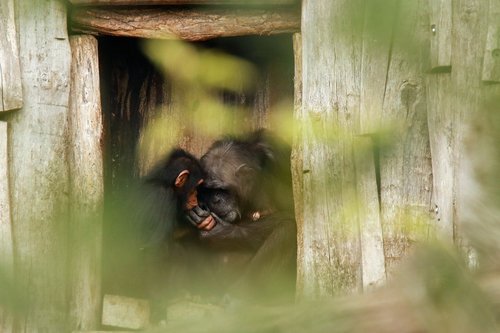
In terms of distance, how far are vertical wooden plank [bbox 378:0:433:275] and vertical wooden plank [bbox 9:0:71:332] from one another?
1787 mm

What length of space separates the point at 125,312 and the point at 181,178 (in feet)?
3.31

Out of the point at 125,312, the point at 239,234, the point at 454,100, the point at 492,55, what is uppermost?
the point at 492,55

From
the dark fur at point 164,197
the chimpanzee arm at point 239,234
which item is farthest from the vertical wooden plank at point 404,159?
the dark fur at point 164,197

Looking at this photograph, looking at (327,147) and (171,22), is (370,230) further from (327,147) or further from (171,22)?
(171,22)

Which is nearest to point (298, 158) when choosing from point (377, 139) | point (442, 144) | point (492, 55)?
point (377, 139)

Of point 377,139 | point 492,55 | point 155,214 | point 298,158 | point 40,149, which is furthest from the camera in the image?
point 155,214

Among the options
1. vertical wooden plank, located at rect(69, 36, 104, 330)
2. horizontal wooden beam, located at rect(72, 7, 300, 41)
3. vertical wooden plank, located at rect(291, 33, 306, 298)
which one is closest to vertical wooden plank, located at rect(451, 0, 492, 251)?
vertical wooden plank, located at rect(291, 33, 306, 298)

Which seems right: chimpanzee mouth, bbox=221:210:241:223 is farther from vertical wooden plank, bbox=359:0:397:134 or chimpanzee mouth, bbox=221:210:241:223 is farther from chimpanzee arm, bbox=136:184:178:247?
vertical wooden plank, bbox=359:0:397:134

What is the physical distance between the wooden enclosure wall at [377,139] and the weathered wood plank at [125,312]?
1342mm

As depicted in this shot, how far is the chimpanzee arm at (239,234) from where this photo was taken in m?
7.78

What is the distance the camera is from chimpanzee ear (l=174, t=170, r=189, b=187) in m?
7.55

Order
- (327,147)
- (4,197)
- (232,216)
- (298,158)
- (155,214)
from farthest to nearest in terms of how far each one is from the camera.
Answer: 1. (232,216)
2. (155,214)
3. (4,197)
4. (298,158)
5. (327,147)

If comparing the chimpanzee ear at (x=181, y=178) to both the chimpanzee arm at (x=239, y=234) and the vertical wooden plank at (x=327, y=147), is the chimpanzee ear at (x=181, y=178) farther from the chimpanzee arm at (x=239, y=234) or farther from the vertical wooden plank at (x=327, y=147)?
the vertical wooden plank at (x=327, y=147)

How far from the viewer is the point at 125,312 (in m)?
7.07
